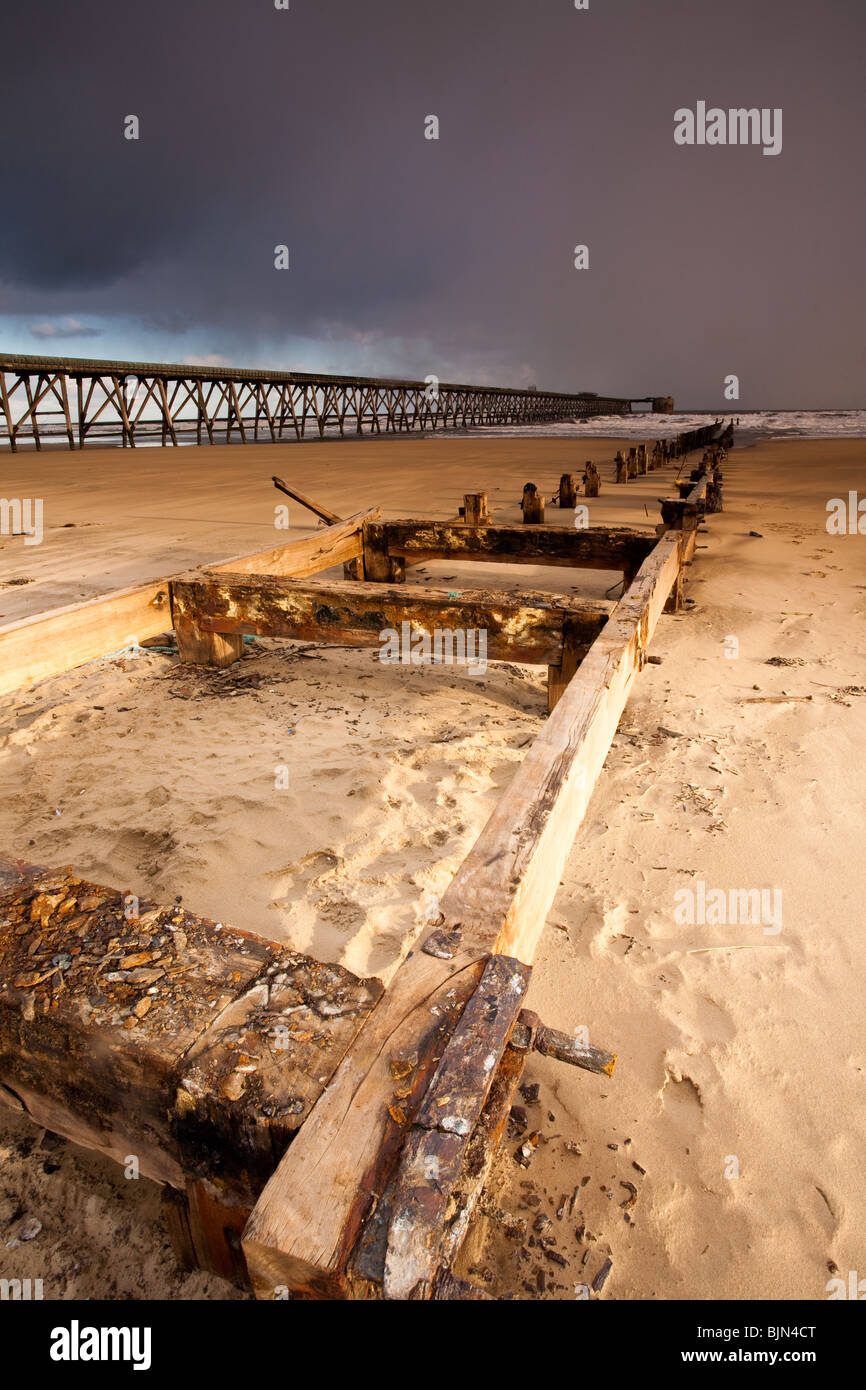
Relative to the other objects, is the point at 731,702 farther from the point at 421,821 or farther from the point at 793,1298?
the point at 793,1298

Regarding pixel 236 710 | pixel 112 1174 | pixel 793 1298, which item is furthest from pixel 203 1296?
pixel 236 710

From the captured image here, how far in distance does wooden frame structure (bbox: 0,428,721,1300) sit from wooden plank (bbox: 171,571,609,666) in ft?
6.73

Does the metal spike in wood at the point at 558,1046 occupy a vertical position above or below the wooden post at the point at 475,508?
below

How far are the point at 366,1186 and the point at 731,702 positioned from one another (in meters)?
3.44

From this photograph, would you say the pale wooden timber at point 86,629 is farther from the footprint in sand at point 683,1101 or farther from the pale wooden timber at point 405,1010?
the footprint in sand at point 683,1101

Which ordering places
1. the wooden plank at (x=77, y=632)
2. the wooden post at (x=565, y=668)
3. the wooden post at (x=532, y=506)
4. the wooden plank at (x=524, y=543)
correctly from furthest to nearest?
the wooden post at (x=532, y=506) → the wooden plank at (x=524, y=543) → the wooden post at (x=565, y=668) → the wooden plank at (x=77, y=632)

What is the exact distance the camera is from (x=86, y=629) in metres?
3.46

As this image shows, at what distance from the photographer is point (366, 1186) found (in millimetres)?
835

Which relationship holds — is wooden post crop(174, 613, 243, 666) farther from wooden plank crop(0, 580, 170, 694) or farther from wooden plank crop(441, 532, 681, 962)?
wooden plank crop(441, 532, 681, 962)

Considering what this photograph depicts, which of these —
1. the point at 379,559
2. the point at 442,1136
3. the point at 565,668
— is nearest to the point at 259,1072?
the point at 442,1136

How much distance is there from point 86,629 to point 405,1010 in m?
3.05

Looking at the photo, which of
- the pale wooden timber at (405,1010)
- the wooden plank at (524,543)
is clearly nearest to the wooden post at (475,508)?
the wooden plank at (524,543)

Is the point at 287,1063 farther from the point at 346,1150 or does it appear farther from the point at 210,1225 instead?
the point at 210,1225

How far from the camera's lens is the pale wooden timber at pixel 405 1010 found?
0.80 m
